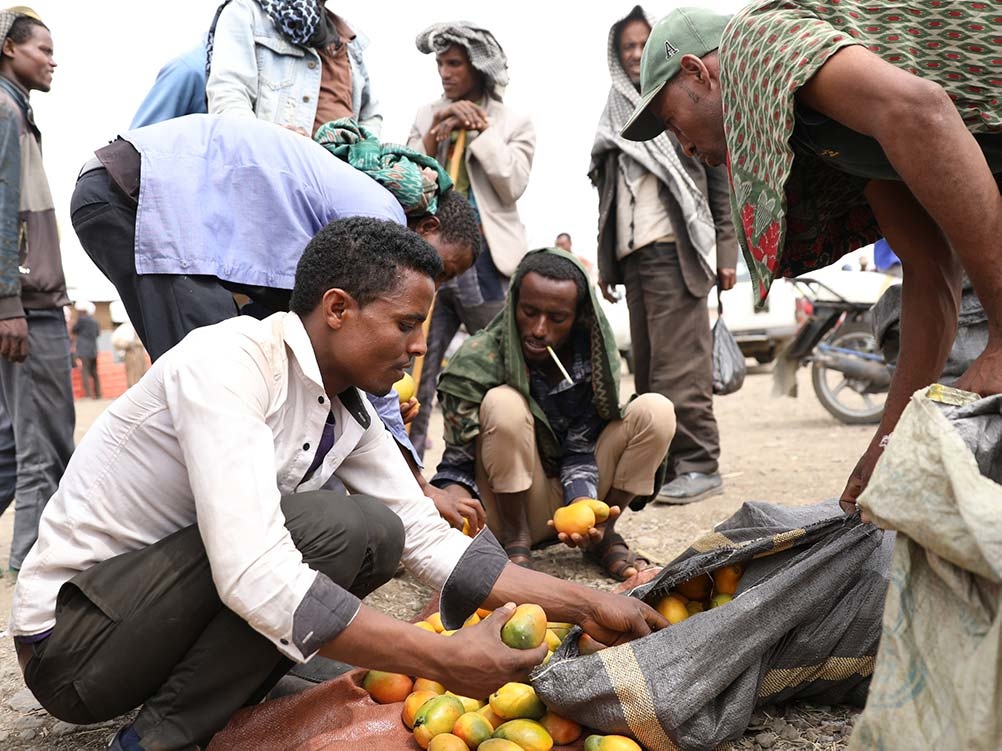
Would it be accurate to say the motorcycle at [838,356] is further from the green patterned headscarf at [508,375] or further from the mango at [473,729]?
the mango at [473,729]

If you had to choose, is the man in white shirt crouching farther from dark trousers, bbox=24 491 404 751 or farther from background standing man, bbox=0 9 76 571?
background standing man, bbox=0 9 76 571

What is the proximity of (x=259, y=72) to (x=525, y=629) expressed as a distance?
2497 mm

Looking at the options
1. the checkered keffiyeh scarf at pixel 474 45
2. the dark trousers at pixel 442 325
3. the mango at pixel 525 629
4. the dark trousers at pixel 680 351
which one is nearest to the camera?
the mango at pixel 525 629

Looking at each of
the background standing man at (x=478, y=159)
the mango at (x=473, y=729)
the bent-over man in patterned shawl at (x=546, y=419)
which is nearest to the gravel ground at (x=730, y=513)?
the bent-over man in patterned shawl at (x=546, y=419)

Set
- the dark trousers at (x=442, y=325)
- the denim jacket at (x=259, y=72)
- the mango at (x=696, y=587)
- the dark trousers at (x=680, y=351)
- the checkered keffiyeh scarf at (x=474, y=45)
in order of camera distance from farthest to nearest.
Answer: the dark trousers at (x=680, y=351) < the dark trousers at (x=442, y=325) < the checkered keffiyeh scarf at (x=474, y=45) < the denim jacket at (x=259, y=72) < the mango at (x=696, y=587)

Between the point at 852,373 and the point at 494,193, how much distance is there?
471 centimetres

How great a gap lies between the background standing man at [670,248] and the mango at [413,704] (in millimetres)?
2709

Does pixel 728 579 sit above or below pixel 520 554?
above

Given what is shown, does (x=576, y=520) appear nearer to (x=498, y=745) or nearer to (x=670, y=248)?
(x=498, y=745)

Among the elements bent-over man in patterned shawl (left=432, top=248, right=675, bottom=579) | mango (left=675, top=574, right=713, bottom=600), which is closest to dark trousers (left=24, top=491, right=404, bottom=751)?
mango (left=675, top=574, right=713, bottom=600)

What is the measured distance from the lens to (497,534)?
3.85 meters

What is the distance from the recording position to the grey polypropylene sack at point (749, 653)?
82.5 inches

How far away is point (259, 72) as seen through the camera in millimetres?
3637

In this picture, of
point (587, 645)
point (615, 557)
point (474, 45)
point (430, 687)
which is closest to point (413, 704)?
point (430, 687)
